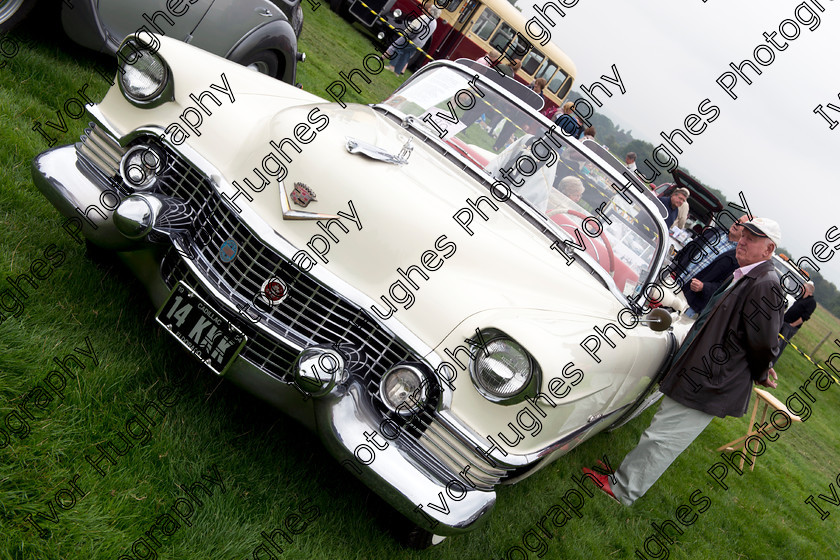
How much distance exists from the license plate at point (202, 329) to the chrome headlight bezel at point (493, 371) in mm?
912

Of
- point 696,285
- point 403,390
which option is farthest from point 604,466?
point 403,390

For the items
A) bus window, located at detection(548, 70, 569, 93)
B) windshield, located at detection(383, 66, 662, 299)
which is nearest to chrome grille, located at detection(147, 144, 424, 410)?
windshield, located at detection(383, 66, 662, 299)

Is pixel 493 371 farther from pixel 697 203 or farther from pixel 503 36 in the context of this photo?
pixel 503 36

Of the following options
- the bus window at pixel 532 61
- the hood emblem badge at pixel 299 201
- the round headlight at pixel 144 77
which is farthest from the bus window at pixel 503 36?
the hood emblem badge at pixel 299 201

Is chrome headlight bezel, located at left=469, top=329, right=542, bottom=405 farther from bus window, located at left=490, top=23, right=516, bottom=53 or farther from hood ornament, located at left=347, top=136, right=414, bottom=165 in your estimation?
bus window, located at left=490, top=23, right=516, bottom=53

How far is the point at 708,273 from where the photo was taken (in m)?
6.36

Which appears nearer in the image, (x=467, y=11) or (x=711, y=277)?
(x=711, y=277)

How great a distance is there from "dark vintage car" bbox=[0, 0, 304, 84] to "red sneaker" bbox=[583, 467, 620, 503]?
13.7 ft

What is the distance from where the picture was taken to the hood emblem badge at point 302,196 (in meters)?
2.59

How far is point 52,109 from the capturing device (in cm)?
433

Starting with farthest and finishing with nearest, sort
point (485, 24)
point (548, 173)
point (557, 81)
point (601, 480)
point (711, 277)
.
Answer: point (557, 81) → point (485, 24) → point (711, 277) → point (601, 480) → point (548, 173)

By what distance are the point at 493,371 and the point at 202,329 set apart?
1147 millimetres

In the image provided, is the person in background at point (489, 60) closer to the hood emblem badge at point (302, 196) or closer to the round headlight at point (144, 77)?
the round headlight at point (144, 77)

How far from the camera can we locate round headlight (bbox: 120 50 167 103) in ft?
9.33
